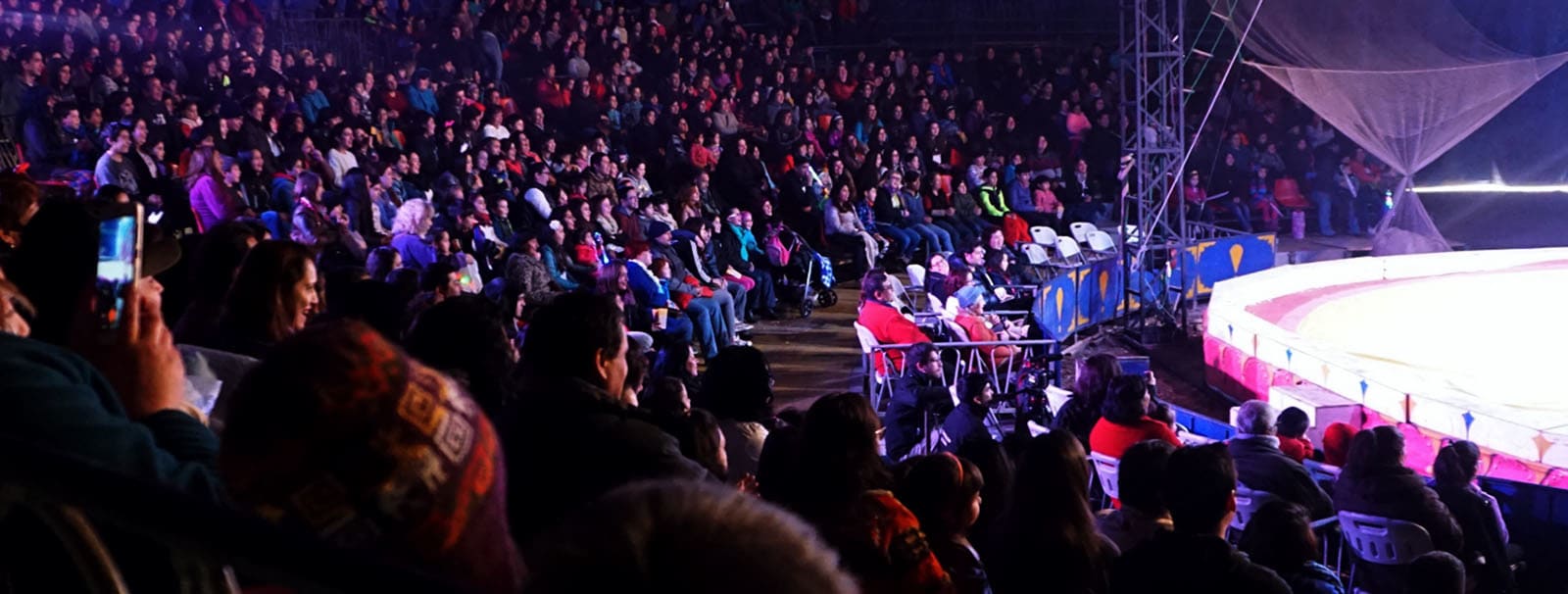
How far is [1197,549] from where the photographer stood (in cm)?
349

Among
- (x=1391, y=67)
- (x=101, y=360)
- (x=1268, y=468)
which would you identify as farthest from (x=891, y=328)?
(x=101, y=360)

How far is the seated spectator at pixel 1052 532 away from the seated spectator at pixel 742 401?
3.49ft

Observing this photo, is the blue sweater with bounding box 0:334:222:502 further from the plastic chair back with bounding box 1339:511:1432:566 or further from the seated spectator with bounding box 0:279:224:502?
the plastic chair back with bounding box 1339:511:1432:566

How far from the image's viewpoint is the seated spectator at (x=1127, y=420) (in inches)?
234

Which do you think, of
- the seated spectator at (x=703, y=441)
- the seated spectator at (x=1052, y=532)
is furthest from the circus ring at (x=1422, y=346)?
the seated spectator at (x=703, y=441)

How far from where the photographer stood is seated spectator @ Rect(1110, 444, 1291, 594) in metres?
3.41

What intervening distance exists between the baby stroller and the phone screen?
11.3 metres

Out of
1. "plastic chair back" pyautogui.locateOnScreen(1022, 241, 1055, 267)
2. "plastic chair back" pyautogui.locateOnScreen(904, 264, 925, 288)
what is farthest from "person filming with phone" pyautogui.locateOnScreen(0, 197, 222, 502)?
"plastic chair back" pyautogui.locateOnScreen(1022, 241, 1055, 267)

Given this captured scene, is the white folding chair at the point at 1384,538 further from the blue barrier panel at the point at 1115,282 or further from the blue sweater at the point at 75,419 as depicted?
the blue barrier panel at the point at 1115,282

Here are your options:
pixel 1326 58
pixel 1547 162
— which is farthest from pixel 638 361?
pixel 1547 162

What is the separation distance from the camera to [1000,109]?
66.1 ft

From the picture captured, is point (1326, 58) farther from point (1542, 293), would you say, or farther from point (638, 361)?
point (638, 361)

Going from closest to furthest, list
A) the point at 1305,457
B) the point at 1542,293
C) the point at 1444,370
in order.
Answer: the point at 1305,457 → the point at 1444,370 → the point at 1542,293

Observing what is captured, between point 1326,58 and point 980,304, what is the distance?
539 cm
